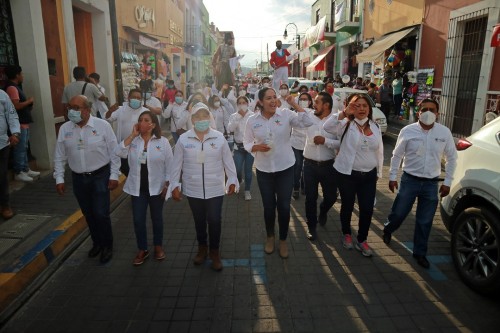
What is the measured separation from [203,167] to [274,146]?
857 mm

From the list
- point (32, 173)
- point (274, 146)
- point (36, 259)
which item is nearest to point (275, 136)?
point (274, 146)

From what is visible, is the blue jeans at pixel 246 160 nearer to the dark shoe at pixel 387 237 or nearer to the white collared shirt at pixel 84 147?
the dark shoe at pixel 387 237

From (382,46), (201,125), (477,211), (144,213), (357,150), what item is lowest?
(144,213)

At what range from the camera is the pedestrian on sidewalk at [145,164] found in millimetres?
4020

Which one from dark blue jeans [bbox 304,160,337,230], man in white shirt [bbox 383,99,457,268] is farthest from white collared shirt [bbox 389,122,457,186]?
dark blue jeans [bbox 304,160,337,230]

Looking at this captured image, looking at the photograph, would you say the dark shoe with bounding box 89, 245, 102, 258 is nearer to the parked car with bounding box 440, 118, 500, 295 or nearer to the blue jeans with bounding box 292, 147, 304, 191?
the blue jeans with bounding box 292, 147, 304, 191

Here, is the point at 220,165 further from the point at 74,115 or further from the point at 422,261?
the point at 422,261

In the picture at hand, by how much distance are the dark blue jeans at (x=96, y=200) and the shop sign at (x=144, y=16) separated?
1189cm

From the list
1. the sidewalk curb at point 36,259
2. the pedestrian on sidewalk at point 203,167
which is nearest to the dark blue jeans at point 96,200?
the sidewalk curb at point 36,259

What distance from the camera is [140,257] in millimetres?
4266

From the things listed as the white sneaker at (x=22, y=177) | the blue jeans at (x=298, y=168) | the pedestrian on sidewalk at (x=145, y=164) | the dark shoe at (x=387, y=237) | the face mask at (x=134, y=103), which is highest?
the face mask at (x=134, y=103)

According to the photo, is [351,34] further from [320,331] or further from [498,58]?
[320,331]

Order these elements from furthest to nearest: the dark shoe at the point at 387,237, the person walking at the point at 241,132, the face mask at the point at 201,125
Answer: the person walking at the point at 241,132
the dark shoe at the point at 387,237
the face mask at the point at 201,125

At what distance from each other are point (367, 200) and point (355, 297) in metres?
1.22
